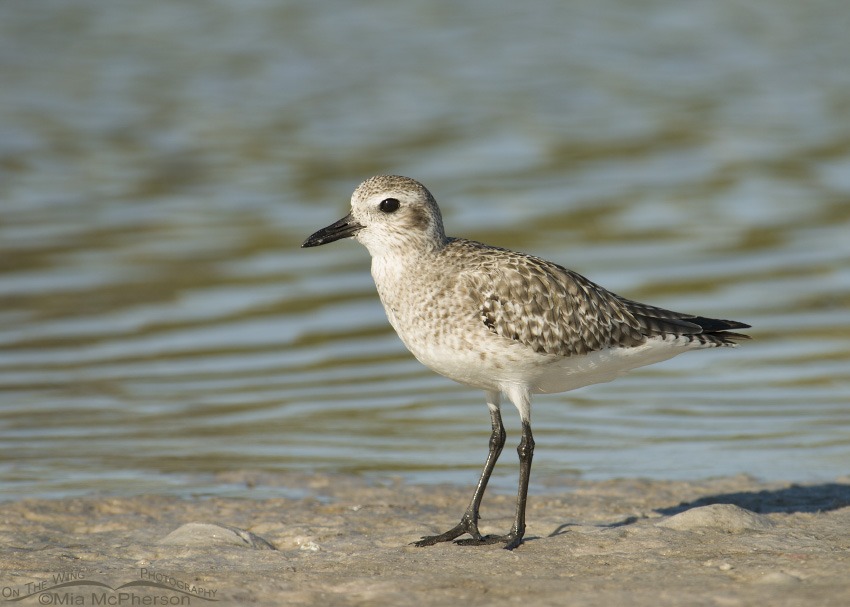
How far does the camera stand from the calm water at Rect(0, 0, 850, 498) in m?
12.0

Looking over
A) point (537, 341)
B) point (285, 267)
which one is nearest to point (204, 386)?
point (285, 267)

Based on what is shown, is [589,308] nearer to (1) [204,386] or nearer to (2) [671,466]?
(2) [671,466]

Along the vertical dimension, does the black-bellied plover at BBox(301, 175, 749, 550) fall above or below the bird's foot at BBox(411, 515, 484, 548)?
above

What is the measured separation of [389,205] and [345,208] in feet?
31.2

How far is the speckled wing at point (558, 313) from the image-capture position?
9.21 m

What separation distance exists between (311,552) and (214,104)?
61.7 feet

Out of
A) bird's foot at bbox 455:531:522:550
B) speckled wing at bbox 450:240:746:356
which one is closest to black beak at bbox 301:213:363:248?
speckled wing at bbox 450:240:746:356

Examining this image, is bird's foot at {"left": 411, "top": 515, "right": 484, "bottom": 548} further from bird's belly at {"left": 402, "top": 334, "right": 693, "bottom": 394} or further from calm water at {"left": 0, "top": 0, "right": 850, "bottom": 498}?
calm water at {"left": 0, "top": 0, "right": 850, "bottom": 498}

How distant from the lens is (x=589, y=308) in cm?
962

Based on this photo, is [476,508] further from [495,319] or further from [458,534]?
[495,319]

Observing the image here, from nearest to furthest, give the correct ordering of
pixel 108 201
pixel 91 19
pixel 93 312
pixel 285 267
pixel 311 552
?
1. pixel 311 552
2. pixel 93 312
3. pixel 285 267
4. pixel 108 201
5. pixel 91 19

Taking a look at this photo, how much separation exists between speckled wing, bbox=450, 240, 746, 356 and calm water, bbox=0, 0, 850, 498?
65.2 inches

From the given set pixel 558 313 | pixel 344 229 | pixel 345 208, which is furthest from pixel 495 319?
pixel 345 208

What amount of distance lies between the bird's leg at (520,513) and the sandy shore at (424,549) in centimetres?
16
